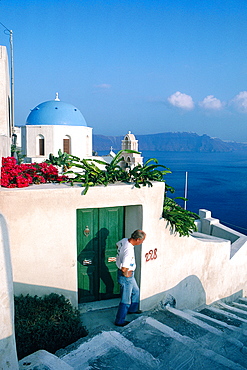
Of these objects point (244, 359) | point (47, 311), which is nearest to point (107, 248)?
point (47, 311)

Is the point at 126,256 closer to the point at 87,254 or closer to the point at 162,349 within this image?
the point at 87,254

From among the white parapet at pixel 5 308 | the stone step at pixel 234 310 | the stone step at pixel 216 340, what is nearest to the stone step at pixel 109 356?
the white parapet at pixel 5 308

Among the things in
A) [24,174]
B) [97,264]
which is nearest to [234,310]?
[97,264]

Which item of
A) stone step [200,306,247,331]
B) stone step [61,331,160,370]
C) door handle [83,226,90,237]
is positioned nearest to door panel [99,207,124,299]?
door handle [83,226,90,237]

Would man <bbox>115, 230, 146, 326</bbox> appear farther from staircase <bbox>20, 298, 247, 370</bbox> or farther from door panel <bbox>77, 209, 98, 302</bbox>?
door panel <bbox>77, 209, 98, 302</bbox>

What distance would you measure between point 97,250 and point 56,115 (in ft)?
64.3

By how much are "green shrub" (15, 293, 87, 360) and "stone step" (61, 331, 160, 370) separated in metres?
0.47

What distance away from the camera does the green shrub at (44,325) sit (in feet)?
12.7

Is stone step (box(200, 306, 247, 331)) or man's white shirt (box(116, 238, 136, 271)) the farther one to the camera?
stone step (box(200, 306, 247, 331))

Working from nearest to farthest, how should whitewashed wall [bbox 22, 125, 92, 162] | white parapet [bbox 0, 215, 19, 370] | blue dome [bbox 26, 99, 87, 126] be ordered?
white parapet [bbox 0, 215, 19, 370], whitewashed wall [bbox 22, 125, 92, 162], blue dome [bbox 26, 99, 87, 126]

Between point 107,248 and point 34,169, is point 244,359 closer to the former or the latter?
point 107,248

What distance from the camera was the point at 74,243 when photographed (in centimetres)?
490

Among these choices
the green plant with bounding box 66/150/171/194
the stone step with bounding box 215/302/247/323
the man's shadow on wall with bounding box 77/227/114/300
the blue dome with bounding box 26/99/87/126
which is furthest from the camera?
the blue dome with bounding box 26/99/87/126

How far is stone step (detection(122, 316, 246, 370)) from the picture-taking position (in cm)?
334
